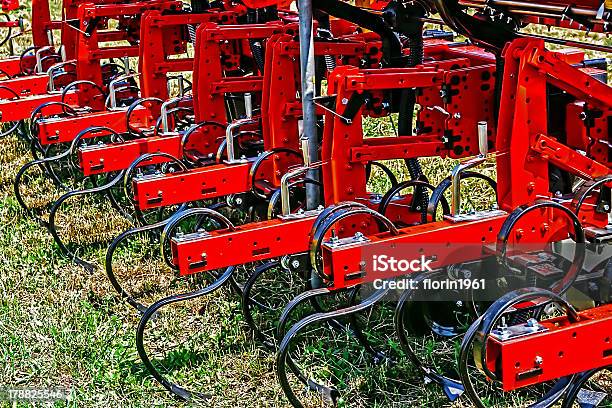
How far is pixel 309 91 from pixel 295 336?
1521 mm

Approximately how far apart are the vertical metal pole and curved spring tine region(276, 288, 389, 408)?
0.88m

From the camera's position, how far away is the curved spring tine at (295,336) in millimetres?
4277

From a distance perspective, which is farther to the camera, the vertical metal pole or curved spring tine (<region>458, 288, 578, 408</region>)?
the vertical metal pole

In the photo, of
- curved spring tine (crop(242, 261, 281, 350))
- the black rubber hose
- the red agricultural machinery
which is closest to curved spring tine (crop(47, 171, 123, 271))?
the red agricultural machinery

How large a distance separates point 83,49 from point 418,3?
156 inches

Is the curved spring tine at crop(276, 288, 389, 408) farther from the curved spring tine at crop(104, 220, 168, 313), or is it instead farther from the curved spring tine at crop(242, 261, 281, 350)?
the curved spring tine at crop(104, 220, 168, 313)

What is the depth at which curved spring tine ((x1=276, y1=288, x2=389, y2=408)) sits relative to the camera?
428 cm

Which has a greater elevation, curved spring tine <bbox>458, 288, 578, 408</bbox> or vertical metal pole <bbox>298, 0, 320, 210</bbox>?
vertical metal pole <bbox>298, 0, 320, 210</bbox>

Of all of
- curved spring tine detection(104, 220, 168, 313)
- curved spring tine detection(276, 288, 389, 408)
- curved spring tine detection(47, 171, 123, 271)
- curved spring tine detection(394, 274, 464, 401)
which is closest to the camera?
curved spring tine detection(276, 288, 389, 408)

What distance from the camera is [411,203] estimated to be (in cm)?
571

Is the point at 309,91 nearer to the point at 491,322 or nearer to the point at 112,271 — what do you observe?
the point at 112,271

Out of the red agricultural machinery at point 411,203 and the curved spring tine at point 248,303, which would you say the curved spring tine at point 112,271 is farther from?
the curved spring tine at point 248,303

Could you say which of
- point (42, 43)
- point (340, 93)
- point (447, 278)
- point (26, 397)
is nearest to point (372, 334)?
point (447, 278)

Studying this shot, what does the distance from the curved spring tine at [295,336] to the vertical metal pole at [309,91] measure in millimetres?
881
